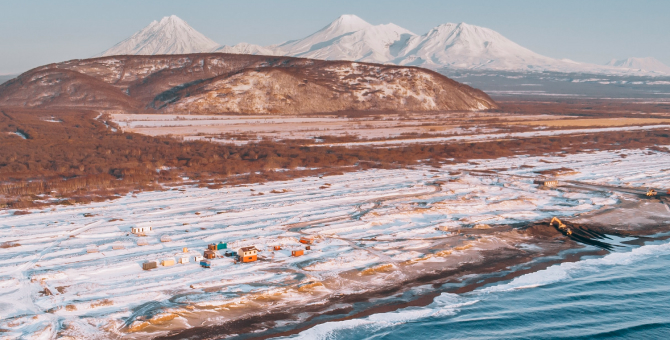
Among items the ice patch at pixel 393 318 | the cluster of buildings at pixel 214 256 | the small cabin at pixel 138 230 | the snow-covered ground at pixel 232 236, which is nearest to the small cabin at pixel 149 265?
the cluster of buildings at pixel 214 256

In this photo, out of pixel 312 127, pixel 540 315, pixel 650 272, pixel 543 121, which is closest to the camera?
pixel 540 315

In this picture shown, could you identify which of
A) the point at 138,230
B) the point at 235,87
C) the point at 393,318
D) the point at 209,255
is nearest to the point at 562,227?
the point at 393,318

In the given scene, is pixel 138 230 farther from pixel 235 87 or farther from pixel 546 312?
pixel 235 87

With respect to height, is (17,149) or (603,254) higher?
(17,149)

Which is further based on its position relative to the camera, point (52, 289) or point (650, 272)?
point (650, 272)

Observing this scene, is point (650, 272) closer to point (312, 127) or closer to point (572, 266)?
point (572, 266)

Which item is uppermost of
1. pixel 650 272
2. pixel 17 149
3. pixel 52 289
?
pixel 17 149

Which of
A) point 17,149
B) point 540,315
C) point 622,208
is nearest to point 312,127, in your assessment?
point 17,149
